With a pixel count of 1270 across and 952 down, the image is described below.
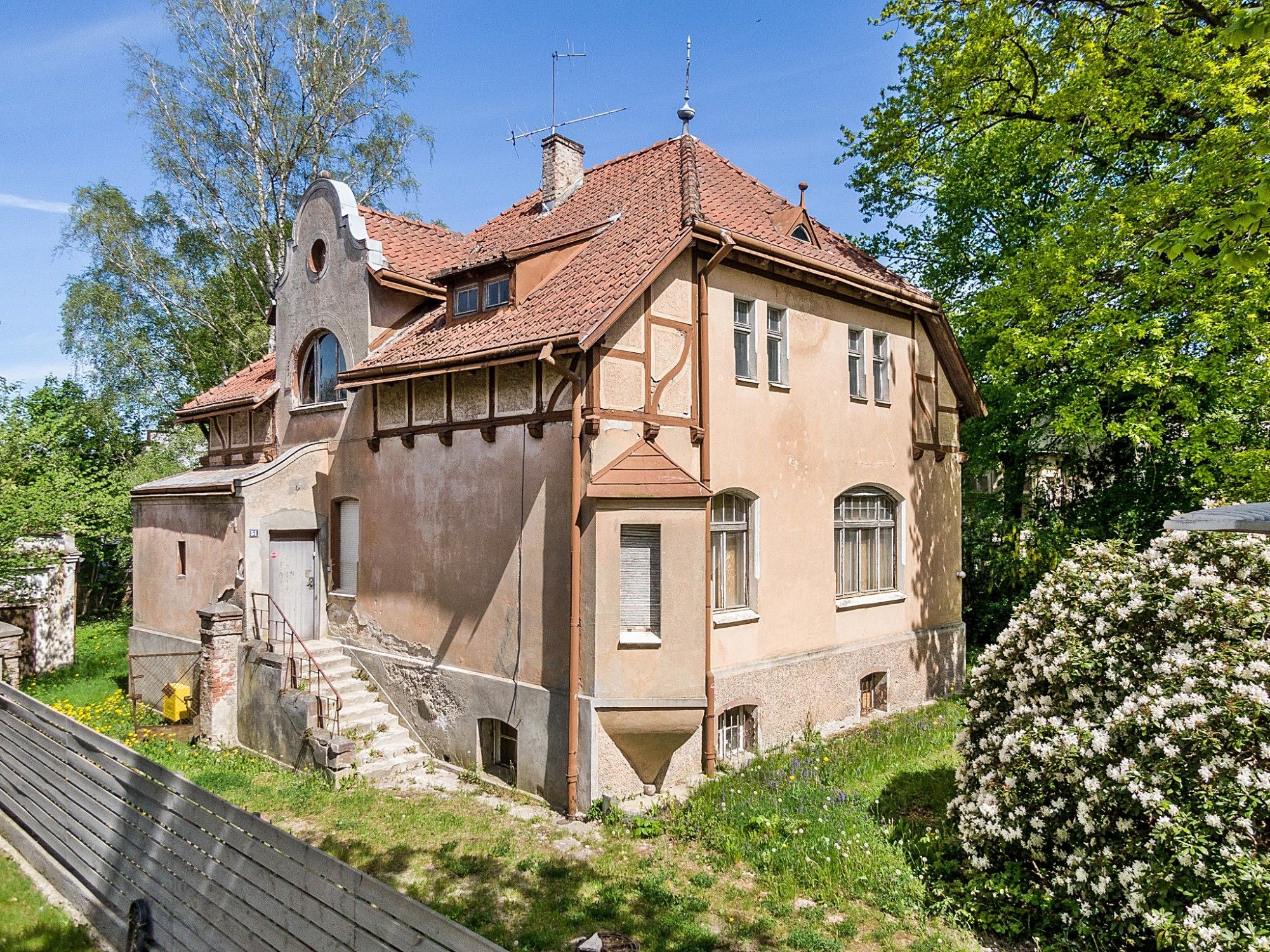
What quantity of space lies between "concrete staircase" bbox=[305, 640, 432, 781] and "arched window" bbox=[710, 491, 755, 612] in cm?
519

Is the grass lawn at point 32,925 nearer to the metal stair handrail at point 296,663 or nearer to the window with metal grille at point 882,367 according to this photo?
the metal stair handrail at point 296,663

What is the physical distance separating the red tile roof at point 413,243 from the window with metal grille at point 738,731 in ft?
29.6

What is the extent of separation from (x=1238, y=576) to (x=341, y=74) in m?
24.9

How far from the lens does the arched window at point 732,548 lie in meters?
11.3

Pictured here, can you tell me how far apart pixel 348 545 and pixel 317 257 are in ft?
18.9

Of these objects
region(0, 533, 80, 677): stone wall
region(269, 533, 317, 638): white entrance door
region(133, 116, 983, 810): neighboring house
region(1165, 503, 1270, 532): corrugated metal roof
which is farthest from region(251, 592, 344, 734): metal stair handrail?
region(1165, 503, 1270, 532): corrugated metal roof

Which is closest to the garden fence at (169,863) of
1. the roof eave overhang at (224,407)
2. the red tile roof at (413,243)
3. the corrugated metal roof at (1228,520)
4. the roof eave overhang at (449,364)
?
the corrugated metal roof at (1228,520)

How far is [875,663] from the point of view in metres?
13.8

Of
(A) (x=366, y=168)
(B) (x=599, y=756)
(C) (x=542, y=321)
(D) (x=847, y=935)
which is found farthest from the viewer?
(A) (x=366, y=168)

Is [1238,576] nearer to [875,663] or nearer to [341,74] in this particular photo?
[875,663]

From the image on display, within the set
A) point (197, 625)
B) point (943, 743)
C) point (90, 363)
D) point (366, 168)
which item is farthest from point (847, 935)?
point (90, 363)

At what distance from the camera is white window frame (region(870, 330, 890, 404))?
1430 cm

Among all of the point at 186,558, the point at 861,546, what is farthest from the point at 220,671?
the point at 861,546

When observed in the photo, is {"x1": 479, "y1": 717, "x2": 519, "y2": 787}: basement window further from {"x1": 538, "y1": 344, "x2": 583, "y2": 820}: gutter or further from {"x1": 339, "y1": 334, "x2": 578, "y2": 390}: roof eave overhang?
{"x1": 339, "y1": 334, "x2": 578, "y2": 390}: roof eave overhang
